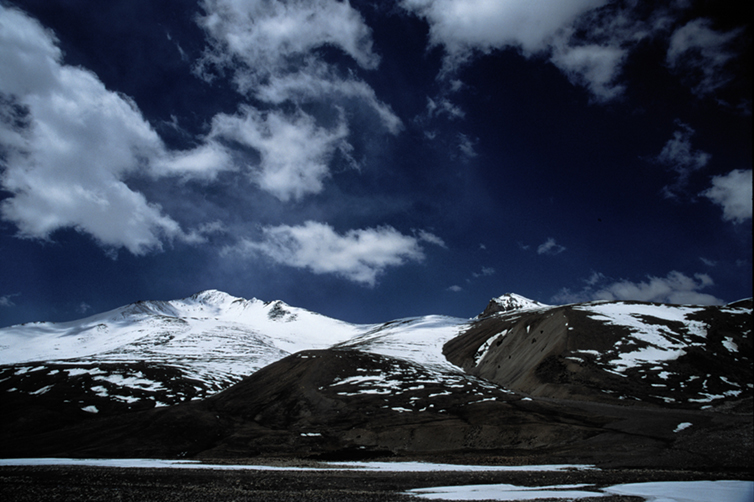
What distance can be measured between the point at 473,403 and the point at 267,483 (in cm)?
4622

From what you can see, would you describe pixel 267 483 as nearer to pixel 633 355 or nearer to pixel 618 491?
pixel 618 491

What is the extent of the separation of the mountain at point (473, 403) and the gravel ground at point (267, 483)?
35.7 feet

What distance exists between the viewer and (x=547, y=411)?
55.3m

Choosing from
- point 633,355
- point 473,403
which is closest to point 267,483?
point 473,403

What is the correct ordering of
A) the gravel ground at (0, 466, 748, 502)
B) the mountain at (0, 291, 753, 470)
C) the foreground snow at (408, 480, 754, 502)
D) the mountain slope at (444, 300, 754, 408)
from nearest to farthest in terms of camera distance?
the foreground snow at (408, 480, 754, 502)
the gravel ground at (0, 466, 748, 502)
the mountain at (0, 291, 753, 470)
the mountain slope at (444, 300, 754, 408)

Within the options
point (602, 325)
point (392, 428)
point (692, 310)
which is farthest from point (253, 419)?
point (692, 310)

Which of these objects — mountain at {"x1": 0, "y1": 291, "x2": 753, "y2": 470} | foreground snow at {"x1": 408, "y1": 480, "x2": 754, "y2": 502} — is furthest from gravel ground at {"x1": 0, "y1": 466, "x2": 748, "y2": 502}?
mountain at {"x1": 0, "y1": 291, "x2": 753, "y2": 470}

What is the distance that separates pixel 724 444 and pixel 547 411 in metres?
20.7

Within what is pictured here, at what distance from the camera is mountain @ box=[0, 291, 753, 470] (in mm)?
45312

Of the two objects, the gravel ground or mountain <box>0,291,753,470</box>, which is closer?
the gravel ground

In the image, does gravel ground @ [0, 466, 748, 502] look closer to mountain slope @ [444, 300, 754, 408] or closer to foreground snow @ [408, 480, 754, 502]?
foreground snow @ [408, 480, 754, 502]

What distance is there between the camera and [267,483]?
2448 centimetres

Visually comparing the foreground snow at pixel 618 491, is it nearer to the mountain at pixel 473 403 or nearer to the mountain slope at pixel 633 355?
the mountain at pixel 473 403

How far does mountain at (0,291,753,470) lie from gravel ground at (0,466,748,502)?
10.9 m
